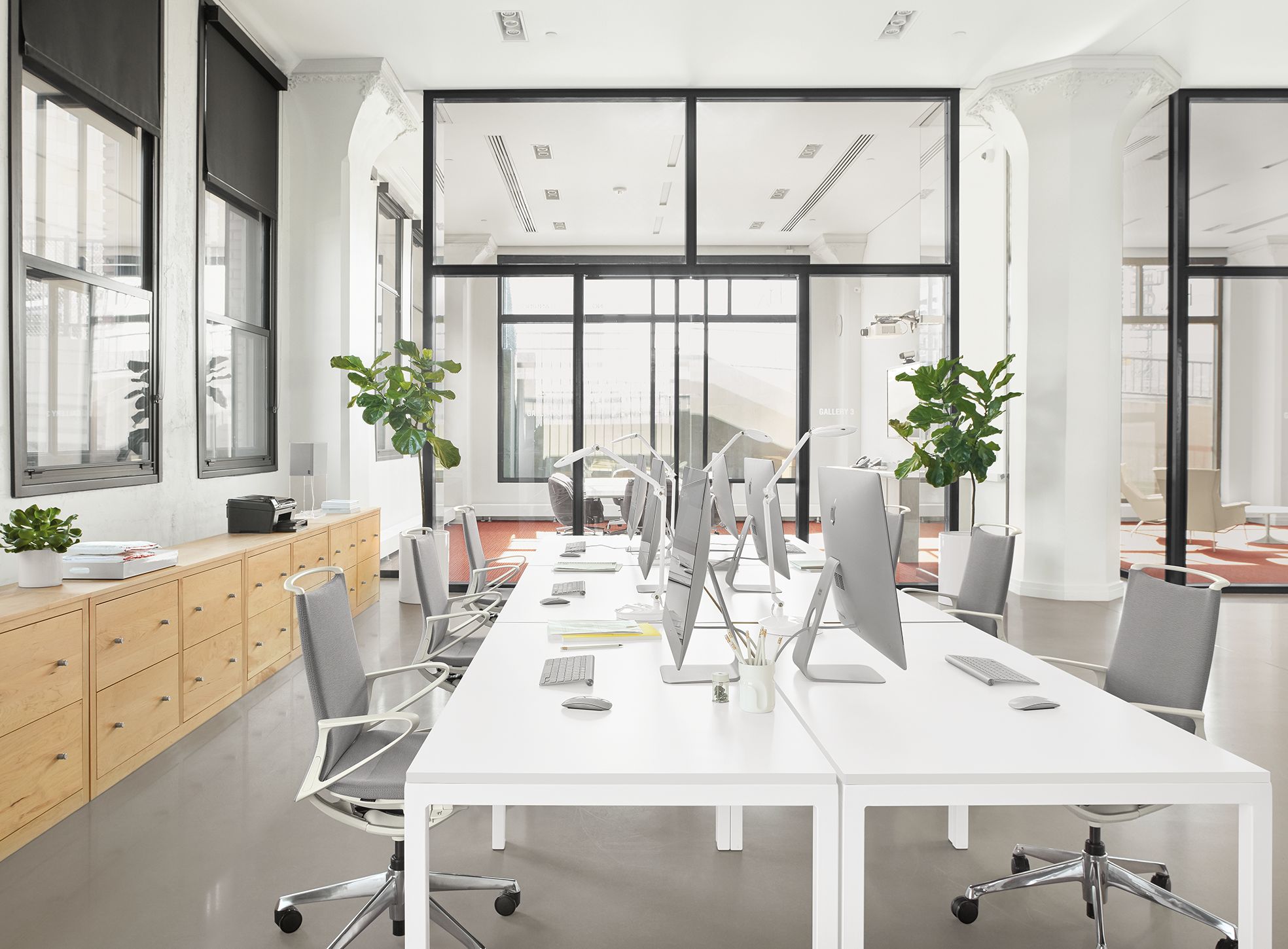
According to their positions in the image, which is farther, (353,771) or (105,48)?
(105,48)

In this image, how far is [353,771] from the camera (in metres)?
2.06

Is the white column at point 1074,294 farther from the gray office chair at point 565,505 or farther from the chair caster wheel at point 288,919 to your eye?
the chair caster wheel at point 288,919

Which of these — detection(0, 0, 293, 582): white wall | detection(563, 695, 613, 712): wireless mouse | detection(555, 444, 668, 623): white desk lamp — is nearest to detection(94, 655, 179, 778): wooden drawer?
detection(0, 0, 293, 582): white wall

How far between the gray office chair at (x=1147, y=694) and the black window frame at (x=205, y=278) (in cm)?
496

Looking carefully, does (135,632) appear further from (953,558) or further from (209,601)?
(953,558)

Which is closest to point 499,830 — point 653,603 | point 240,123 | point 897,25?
point 653,603

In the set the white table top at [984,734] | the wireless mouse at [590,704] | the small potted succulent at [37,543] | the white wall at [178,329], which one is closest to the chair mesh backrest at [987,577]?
the white table top at [984,734]

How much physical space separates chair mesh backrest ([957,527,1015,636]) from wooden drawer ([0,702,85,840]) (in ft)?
11.2

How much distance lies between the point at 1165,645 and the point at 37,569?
387 centimetres

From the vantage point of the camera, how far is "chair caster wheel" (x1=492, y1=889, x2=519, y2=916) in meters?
2.38

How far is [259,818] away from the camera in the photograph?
303cm

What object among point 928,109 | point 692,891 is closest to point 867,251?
point 928,109

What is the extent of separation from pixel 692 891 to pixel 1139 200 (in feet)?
24.1

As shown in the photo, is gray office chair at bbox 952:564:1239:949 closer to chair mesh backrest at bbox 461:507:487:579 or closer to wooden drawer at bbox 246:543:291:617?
chair mesh backrest at bbox 461:507:487:579
